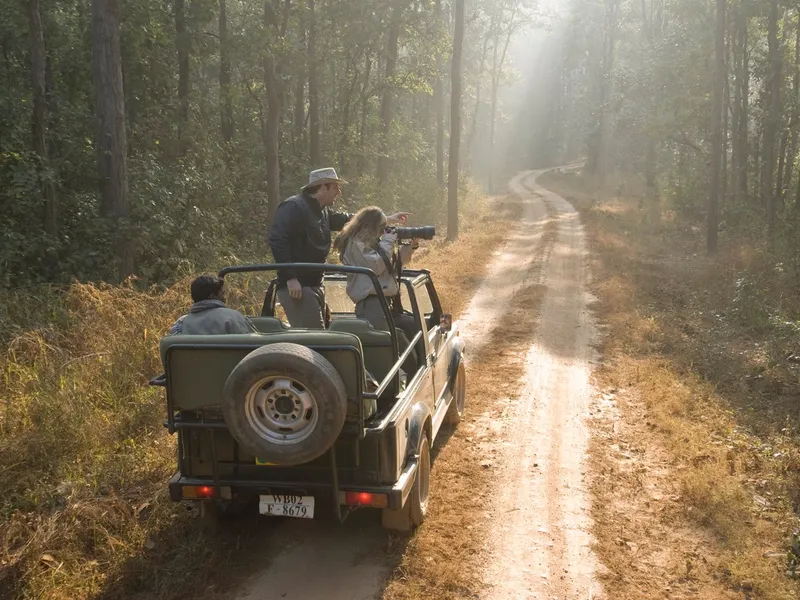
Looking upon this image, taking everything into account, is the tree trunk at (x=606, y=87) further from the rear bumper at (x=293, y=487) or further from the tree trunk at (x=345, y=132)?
the rear bumper at (x=293, y=487)

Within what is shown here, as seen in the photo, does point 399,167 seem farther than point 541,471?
Yes

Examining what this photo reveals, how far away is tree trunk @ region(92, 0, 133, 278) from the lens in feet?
33.9

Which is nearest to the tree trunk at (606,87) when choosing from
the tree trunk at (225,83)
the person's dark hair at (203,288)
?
the tree trunk at (225,83)

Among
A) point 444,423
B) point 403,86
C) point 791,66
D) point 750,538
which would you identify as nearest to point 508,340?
point 444,423

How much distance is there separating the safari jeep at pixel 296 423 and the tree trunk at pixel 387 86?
20.0m

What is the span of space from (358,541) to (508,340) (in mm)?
6310

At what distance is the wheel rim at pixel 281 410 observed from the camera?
367 centimetres

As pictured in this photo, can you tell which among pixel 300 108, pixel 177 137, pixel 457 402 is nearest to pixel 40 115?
pixel 177 137

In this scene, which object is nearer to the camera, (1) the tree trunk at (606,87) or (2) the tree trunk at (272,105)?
(2) the tree trunk at (272,105)

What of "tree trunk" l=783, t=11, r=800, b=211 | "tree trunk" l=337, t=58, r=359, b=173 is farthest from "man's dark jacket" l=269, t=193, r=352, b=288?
"tree trunk" l=783, t=11, r=800, b=211

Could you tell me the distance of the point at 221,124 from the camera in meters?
20.2

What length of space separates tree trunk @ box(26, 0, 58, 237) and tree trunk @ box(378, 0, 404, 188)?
46.0 feet

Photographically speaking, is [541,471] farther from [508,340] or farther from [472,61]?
[472,61]

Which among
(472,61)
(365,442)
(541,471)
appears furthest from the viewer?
(472,61)
